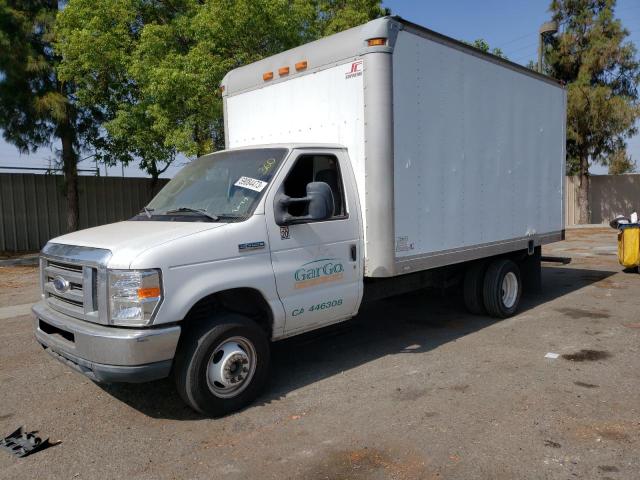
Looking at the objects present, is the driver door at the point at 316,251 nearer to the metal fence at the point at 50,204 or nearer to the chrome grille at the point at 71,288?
the chrome grille at the point at 71,288

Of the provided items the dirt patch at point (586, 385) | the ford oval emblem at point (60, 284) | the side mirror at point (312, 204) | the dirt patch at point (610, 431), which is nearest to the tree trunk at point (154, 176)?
the ford oval emblem at point (60, 284)

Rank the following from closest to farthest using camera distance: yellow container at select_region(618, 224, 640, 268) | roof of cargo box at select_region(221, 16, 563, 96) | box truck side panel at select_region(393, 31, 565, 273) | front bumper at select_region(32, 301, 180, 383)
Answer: front bumper at select_region(32, 301, 180, 383) < roof of cargo box at select_region(221, 16, 563, 96) < box truck side panel at select_region(393, 31, 565, 273) < yellow container at select_region(618, 224, 640, 268)

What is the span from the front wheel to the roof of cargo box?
280 centimetres

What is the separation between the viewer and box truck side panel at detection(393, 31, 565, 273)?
18.2 ft

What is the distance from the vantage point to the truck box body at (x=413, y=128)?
5258 millimetres

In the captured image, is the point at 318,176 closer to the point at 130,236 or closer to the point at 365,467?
the point at 130,236

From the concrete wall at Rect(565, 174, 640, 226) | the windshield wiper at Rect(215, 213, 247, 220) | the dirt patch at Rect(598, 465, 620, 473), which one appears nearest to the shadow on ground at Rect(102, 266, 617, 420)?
the windshield wiper at Rect(215, 213, 247, 220)

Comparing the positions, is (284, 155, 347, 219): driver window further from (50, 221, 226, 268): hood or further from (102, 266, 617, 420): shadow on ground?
(102, 266, 617, 420): shadow on ground

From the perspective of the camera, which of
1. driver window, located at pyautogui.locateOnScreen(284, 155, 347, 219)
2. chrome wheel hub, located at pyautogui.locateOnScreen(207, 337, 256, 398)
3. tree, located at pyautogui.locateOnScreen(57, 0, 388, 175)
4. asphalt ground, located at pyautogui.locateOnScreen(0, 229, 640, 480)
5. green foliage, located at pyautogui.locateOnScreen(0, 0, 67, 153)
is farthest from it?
green foliage, located at pyautogui.locateOnScreen(0, 0, 67, 153)

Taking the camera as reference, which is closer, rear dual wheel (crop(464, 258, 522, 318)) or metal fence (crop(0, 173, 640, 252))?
rear dual wheel (crop(464, 258, 522, 318))

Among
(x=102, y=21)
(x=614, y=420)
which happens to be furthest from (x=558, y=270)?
(x=102, y=21)

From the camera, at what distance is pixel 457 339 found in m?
6.61

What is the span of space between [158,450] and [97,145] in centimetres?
1521

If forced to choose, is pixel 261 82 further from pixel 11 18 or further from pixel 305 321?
pixel 11 18
